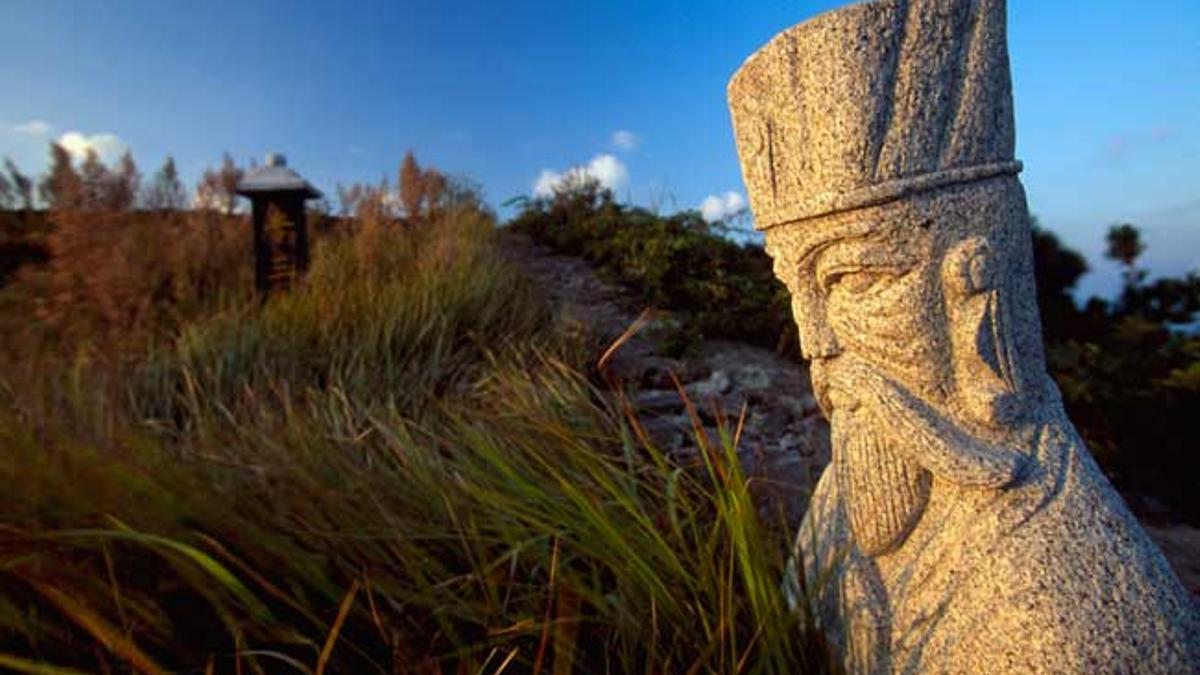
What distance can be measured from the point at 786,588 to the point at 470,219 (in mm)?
6765

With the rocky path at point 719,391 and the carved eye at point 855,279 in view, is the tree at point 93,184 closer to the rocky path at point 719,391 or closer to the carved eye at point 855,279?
the rocky path at point 719,391

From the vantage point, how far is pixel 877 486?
1737 millimetres

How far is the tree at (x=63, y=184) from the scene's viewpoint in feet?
15.8

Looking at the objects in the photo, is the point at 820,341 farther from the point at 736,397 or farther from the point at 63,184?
the point at 63,184

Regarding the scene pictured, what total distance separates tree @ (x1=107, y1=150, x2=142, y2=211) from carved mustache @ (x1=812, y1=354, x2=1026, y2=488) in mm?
5157

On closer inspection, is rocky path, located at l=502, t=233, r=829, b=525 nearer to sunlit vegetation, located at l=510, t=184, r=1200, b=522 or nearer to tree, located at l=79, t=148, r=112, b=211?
sunlit vegetation, located at l=510, t=184, r=1200, b=522

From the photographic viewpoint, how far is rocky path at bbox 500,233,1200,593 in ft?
11.7

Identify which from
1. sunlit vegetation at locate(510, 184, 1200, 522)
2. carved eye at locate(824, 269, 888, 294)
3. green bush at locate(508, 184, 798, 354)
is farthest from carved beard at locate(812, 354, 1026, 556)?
green bush at locate(508, 184, 798, 354)

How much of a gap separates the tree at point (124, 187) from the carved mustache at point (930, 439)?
16.9 feet

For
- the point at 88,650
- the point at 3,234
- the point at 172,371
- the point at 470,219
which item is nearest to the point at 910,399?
the point at 88,650

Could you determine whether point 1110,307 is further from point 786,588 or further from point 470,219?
point 470,219

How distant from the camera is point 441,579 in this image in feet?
7.13

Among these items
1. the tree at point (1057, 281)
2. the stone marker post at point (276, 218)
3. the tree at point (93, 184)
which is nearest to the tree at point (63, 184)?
the tree at point (93, 184)

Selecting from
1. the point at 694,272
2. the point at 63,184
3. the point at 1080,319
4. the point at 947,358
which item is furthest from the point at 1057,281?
the point at 63,184
